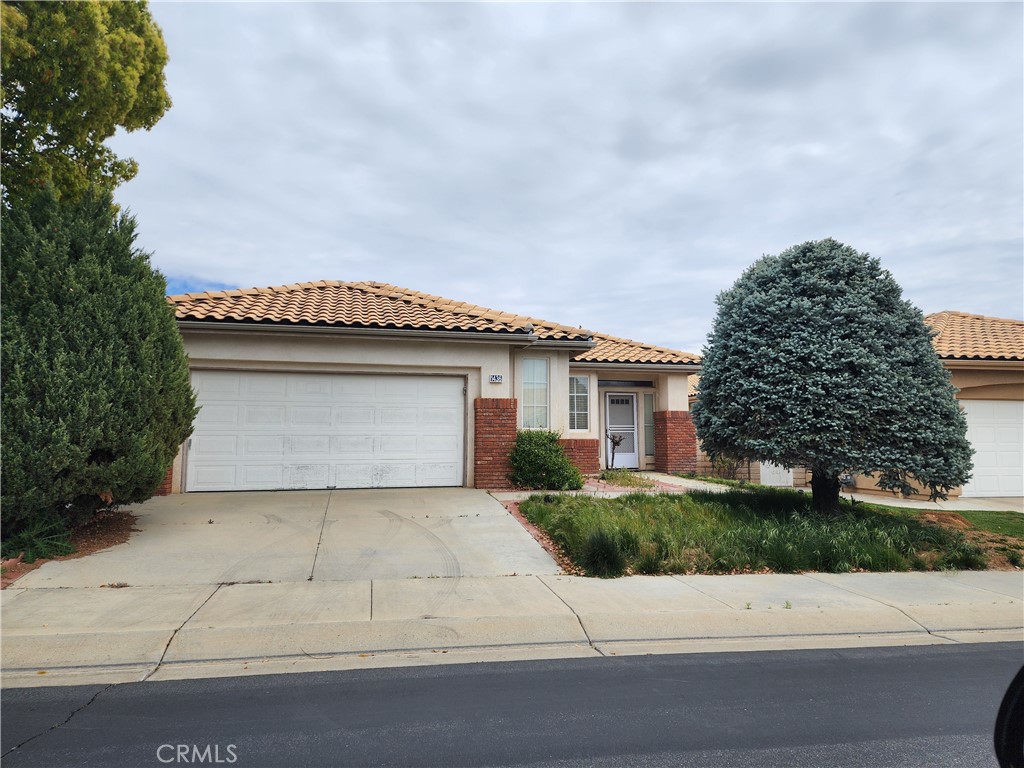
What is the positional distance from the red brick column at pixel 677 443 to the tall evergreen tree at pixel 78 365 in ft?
42.9

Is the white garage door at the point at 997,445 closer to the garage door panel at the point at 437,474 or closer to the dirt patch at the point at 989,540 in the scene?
the dirt patch at the point at 989,540

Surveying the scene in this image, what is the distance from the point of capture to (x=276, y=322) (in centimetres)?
1112

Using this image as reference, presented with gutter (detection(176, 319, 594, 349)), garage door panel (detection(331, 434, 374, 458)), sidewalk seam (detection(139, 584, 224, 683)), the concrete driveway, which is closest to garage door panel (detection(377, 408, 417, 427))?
garage door panel (detection(331, 434, 374, 458))

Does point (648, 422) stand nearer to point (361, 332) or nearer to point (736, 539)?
point (361, 332)

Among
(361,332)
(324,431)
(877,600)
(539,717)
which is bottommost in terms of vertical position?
(539,717)

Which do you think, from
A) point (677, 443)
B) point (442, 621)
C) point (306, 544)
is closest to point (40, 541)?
point (306, 544)

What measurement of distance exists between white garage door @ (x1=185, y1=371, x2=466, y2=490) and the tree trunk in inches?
243

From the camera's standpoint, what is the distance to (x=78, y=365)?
6.98m

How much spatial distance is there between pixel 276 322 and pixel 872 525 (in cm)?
992

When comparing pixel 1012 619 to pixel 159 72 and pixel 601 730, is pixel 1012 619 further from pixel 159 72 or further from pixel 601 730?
pixel 159 72

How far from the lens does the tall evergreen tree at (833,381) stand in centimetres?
865

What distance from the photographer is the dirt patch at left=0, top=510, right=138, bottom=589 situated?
6367 mm

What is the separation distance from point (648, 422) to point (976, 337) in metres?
8.24

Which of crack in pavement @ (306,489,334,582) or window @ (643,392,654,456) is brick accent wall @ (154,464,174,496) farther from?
window @ (643,392,654,456)
